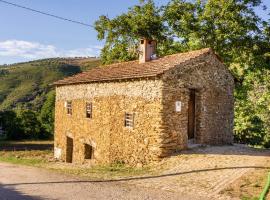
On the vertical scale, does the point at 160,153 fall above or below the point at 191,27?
below

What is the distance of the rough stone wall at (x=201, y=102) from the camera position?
1476 cm

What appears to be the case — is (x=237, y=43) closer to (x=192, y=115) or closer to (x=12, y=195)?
(x=192, y=115)

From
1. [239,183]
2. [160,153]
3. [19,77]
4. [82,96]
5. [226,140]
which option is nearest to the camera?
[239,183]

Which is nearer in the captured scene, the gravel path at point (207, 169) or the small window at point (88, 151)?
the gravel path at point (207, 169)

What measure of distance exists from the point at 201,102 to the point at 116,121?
4316mm

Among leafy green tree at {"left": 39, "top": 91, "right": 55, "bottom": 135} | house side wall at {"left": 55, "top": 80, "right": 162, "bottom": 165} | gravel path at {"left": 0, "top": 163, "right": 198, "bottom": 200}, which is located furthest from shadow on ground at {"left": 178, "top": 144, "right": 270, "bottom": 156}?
leafy green tree at {"left": 39, "top": 91, "right": 55, "bottom": 135}

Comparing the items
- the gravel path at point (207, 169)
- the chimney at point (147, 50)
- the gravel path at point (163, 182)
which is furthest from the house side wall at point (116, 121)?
the chimney at point (147, 50)

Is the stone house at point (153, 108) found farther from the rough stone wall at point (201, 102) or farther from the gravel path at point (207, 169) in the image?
the gravel path at point (207, 169)

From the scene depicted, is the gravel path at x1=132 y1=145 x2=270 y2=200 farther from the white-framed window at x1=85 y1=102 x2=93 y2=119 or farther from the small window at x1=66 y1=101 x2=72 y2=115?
the small window at x1=66 y1=101 x2=72 y2=115

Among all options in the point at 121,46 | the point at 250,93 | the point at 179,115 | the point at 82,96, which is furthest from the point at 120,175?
the point at 121,46

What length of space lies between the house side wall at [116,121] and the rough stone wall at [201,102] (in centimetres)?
54

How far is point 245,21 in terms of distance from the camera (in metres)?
24.5

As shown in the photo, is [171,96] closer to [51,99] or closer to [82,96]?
[82,96]

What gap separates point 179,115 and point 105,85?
16.3 feet
